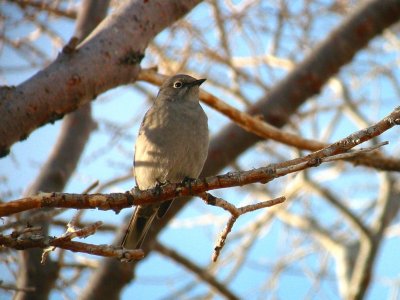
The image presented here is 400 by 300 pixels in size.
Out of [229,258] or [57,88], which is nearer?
[57,88]

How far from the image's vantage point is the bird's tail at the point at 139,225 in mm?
4152

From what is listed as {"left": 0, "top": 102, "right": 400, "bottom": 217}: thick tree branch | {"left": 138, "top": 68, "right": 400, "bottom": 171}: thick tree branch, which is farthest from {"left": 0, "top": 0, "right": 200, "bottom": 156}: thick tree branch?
{"left": 0, "top": 102, "right": 400, "bottom": 217}: thick tree branch

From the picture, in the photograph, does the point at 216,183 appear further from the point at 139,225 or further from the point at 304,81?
the point at 304,81

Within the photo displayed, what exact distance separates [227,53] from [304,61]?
1717 millimetres

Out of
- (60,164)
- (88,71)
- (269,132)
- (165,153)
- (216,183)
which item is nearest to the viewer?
(216,183)

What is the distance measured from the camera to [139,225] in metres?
4.25

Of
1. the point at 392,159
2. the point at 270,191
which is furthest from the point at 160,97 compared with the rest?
the point at 270,191

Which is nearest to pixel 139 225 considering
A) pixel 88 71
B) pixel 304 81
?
pixel 88 71

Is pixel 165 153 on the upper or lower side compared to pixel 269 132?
lower

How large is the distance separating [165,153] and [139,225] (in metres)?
0.55

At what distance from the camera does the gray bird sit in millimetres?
4219

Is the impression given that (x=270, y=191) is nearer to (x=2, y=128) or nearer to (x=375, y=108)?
(x=375, y=108)

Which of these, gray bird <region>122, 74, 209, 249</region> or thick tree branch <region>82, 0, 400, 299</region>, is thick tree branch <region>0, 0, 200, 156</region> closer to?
gray bird <region>122, 74, 209, 249</region>

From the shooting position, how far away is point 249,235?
881cm
